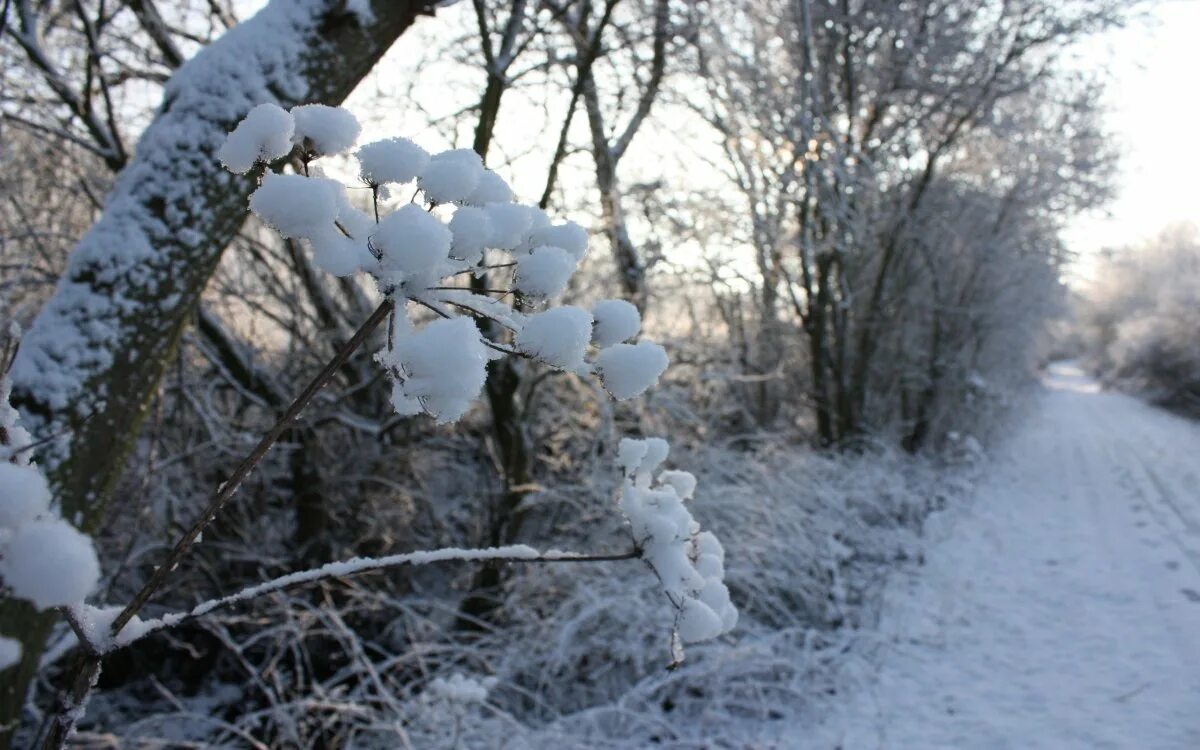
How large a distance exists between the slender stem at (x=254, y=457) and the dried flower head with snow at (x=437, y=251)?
3 centimetres

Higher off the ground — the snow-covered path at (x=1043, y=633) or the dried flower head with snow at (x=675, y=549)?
the dried flower head with snow at (x=675, y=549)

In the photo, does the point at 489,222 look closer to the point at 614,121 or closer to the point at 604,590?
the point at 604,590

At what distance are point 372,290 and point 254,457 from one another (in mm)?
6299

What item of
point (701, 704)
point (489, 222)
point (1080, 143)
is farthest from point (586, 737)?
point (1080, 143)

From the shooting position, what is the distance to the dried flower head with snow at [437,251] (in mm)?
592

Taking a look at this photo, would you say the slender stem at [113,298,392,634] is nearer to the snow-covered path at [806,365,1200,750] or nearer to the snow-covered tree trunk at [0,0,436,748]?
the snow-covered tree trunk at [0,0,436,748]

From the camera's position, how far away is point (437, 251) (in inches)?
23.0

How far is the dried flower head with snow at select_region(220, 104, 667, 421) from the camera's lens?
0.59 metres

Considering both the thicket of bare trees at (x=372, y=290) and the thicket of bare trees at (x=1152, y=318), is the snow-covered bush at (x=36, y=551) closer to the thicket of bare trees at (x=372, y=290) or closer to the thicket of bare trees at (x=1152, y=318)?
the thicket of bare trees at (x=372, y=290)

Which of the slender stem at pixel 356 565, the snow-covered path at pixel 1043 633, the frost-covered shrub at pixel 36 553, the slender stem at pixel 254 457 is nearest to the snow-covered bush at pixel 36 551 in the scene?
the frost-covered shrub at pixel 36 553

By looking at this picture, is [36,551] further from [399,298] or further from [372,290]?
[372,290]

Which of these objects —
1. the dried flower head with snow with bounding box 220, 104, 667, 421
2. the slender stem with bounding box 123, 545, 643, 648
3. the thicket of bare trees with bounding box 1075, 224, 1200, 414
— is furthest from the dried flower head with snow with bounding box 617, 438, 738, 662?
the thicket of bare trees with bounding box 1075, 224, 1200, 414

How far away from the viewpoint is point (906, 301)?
1141 centimetres

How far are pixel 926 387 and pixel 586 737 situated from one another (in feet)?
31.6
